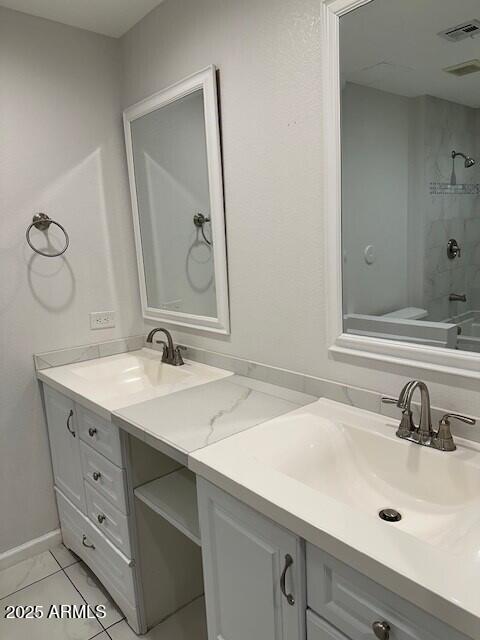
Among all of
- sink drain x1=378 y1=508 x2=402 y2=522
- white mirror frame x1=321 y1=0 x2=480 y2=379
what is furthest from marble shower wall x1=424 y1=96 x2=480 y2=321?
sink drain x1=378 y1=508 x2=402 y2=522

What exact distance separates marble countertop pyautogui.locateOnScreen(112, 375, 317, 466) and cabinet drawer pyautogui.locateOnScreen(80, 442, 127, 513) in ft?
0.85

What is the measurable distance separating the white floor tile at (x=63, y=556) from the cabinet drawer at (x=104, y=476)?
0.57 metres

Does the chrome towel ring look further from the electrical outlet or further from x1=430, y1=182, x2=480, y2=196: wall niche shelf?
x1=430, y1=182, x2=480, y2=196: wall niche shelf

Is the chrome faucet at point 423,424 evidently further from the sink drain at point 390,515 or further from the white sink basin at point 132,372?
the white sink basin at point 132,372

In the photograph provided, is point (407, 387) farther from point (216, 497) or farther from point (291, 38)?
point (291, 38)

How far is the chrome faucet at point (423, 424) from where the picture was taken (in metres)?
1.17

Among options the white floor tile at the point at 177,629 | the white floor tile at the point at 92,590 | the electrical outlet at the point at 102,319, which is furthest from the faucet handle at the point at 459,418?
the electrical outlet at the point at 102,319

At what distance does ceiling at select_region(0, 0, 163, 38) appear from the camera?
1.92 m

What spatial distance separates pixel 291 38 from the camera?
1.47 metres

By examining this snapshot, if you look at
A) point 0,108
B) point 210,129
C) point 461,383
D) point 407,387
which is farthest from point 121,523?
point 0,108

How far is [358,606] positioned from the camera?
33.8 inches

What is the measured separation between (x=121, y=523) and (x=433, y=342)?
4.18 feet

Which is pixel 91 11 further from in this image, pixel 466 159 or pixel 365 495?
pixel 365 495

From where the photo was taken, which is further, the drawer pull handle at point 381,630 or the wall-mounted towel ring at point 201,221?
the wall-mounted towel ring at point 201,221
